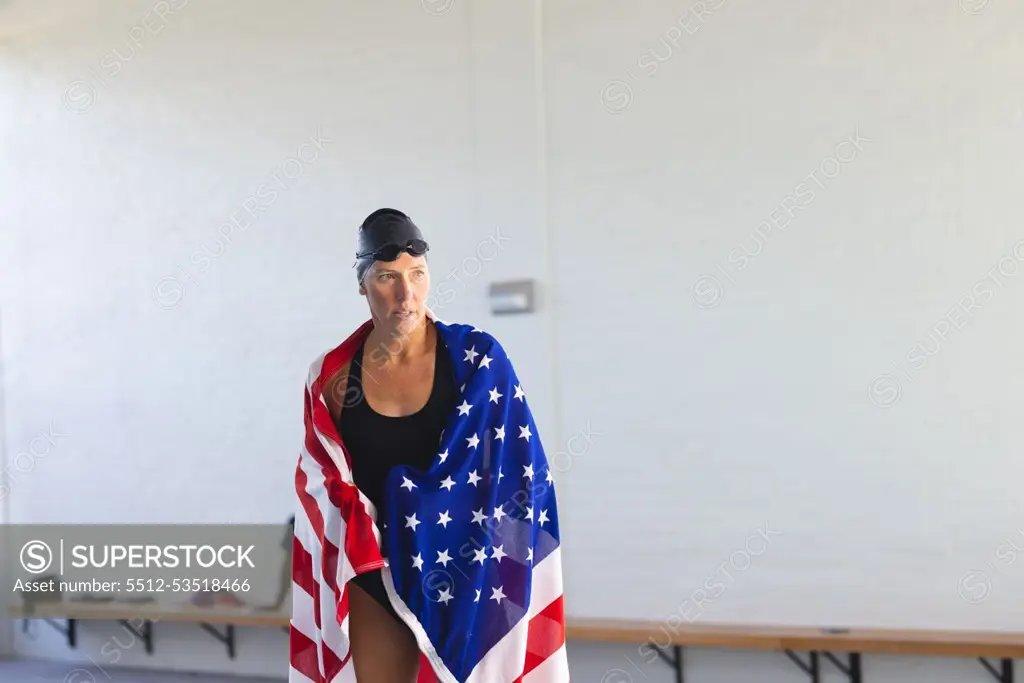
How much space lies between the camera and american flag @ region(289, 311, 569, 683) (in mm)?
2248

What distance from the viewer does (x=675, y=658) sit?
16.1ft

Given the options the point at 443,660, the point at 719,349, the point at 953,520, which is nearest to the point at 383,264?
the point at 443,660

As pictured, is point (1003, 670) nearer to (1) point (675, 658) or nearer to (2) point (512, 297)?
(1) point (675, 658)

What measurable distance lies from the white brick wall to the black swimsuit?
281 centimetres

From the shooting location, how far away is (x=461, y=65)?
549 centimetres

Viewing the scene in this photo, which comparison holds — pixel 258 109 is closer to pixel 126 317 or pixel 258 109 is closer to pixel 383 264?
pixel 126 317

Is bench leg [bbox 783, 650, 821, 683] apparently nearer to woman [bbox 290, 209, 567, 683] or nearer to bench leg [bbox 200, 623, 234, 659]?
woman [bbox 290, 209, 567, 683]

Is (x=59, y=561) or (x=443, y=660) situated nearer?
(x=443, y=660)

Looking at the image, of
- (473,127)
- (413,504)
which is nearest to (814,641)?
(413,504)

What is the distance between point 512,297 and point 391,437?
295 centimetres

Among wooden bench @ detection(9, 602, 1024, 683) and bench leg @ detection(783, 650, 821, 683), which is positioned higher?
wooden bench @ detection(9, 602, 1024, 683)

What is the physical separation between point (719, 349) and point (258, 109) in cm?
315

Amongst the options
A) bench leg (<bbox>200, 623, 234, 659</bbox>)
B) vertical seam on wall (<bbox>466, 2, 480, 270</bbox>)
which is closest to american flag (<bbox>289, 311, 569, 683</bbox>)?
vertical seam on wall (<bbox>466, 2, 480, 270</bbox>)

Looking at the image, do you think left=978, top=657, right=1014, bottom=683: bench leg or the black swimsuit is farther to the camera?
left=978, top=657, right=1014, bottom=683: bench leg
